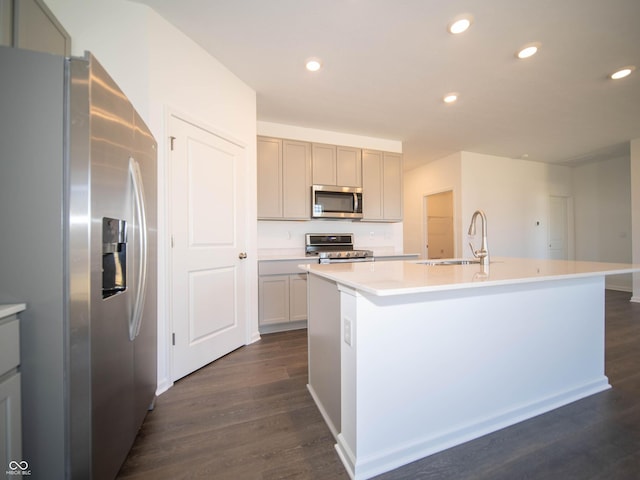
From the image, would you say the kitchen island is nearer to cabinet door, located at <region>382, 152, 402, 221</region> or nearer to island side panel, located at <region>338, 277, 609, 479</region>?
island side panel, located at <region>338, 277, 609, 479</region>

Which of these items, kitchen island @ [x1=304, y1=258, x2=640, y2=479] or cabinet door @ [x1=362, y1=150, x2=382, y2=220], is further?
cabinet door @ [x1=362, y1=150, x2=382, y2=220]

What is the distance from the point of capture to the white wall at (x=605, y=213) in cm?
491

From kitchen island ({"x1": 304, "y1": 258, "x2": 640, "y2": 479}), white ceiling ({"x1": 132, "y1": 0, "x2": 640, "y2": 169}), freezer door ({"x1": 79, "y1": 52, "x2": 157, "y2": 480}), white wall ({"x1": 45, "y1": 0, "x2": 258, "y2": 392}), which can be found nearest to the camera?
freezer door ({"x1": 79, "y1": 52, "x2": 157, "y2": 480})

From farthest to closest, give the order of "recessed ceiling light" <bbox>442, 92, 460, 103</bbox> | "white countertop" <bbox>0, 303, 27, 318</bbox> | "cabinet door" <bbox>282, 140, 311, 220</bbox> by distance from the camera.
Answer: "cabinet door" <bbox>282, 140, 311, 220</bbox>
"recessed ceiling light" <bbox>442, 92, 460, 103</bbox>
"white countertop" <bbox>0, 303, 27, 318</bbox>

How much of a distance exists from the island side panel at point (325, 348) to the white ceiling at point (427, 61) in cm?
193

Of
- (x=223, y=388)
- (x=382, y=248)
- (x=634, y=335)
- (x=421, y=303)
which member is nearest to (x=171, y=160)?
(x=223, y=388)

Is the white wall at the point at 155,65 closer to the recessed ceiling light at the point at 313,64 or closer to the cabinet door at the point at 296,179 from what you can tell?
the recessed ceiling light at the point at 313,64

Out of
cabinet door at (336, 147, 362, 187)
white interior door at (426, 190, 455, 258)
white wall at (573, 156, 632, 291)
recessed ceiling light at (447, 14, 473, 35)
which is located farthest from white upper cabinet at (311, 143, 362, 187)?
white wall at (573, 156, 632, 291)

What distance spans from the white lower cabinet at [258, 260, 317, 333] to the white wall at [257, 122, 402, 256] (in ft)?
2.11

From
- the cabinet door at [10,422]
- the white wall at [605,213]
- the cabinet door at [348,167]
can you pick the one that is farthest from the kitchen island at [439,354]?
the white wall at [605,213]

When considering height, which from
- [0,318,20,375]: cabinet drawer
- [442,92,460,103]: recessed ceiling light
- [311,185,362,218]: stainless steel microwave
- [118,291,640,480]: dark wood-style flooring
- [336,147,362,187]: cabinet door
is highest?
[442,92,460,103]: recessed ceiling light

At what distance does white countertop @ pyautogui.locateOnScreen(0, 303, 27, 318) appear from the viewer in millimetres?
732

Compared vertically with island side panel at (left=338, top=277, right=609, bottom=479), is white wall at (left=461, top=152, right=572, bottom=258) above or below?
above

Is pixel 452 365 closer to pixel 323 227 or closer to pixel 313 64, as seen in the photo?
pixel 313 64
